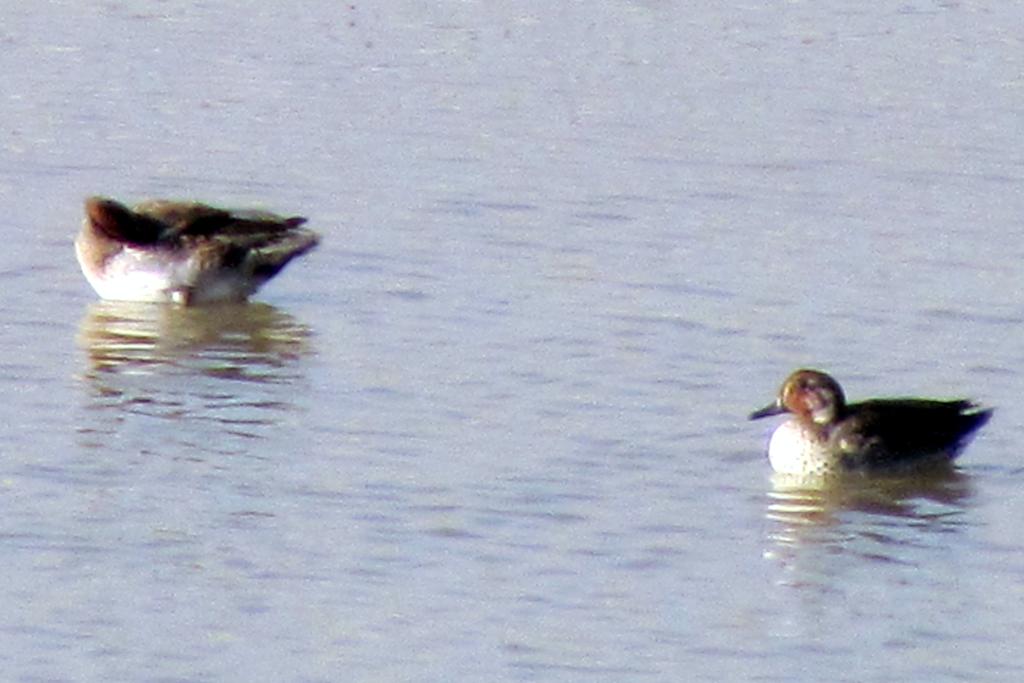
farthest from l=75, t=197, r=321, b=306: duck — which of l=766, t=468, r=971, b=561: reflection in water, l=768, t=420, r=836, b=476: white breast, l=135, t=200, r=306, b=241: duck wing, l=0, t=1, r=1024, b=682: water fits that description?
l=766, t=468, r=971, b=561: reflection in water

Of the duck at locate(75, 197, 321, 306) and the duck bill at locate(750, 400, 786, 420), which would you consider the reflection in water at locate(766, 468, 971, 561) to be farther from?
the duck at locate(75, 197, 321, 306)

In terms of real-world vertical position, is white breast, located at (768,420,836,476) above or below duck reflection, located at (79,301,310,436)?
below

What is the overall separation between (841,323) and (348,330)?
2235mm

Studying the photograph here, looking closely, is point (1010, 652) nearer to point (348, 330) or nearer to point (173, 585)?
point (173, 585)

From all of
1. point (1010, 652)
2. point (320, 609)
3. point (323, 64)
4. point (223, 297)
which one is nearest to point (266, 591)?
point (320, 609)

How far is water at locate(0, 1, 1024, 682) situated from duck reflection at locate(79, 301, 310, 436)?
0.04 m

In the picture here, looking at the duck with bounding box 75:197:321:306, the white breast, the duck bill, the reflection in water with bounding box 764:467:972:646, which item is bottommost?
the reflection in water with bounding box 764:467:972:646

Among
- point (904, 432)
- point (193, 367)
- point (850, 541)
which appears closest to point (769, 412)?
point (904, 432)

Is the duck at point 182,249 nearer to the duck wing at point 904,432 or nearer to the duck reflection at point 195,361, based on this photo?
the duck reflection at point 195,361

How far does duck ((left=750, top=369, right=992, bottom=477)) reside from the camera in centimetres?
1083

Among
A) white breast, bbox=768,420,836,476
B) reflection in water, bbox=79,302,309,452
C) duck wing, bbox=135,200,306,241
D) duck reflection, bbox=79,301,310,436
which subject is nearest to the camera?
white breast, bbox=768,420,836,476

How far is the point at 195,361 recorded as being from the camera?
12.5 m

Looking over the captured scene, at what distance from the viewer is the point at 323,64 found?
17766 mm

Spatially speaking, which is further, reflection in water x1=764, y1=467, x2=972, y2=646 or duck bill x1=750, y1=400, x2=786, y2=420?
duck bill x1=750, y1=400, x2=786, y2=420
